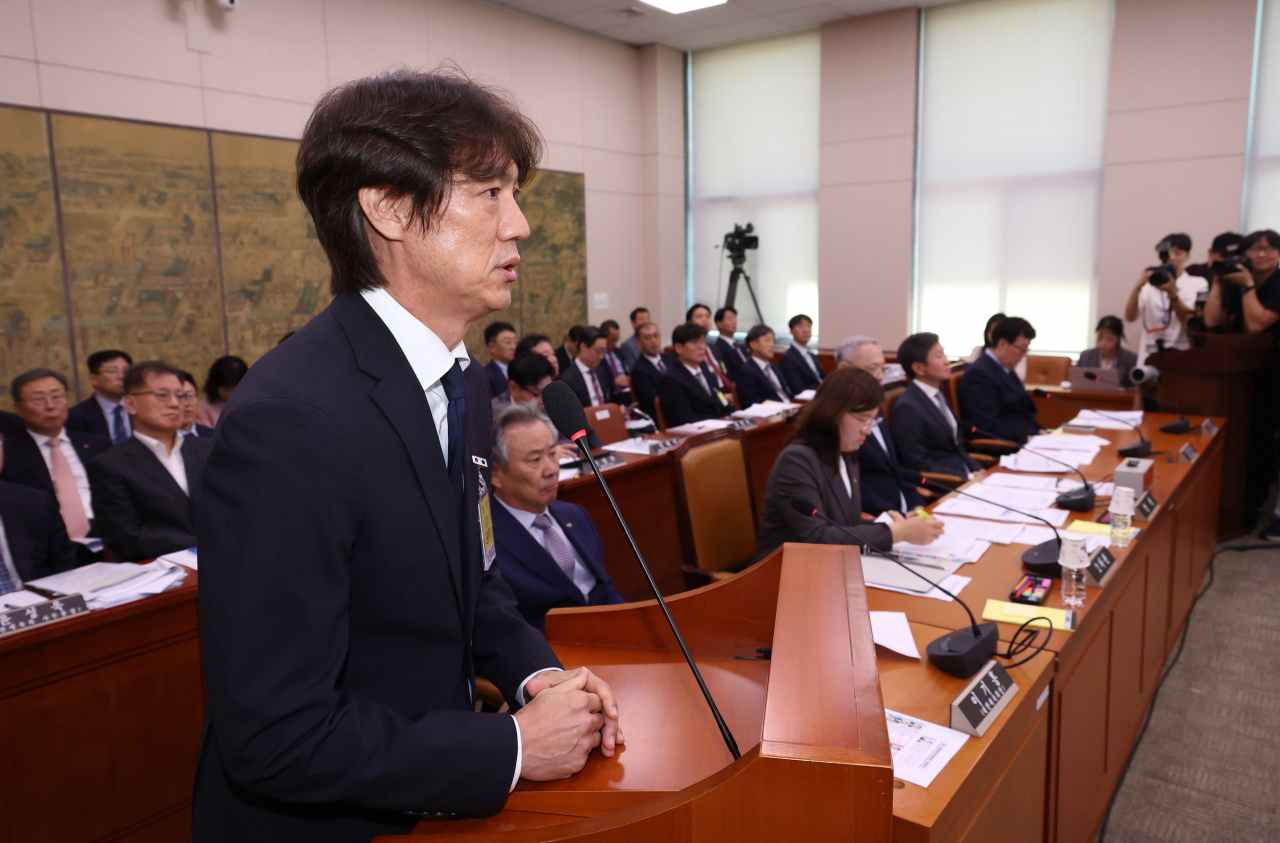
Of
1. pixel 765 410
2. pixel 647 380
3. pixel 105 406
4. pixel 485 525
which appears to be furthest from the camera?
pixel 647 380

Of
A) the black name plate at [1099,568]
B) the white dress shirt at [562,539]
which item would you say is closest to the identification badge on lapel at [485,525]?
the white dress shirt at [562,539]

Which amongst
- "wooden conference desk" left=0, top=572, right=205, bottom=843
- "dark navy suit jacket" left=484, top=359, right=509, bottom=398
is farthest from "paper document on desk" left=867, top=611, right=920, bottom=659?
"dark navy suit jacket" left=484, top=359, right=509, bottom=398

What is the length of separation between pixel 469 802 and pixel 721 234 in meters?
9.78

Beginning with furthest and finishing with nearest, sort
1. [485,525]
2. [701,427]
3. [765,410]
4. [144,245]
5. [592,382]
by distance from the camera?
[592,382]
[765,410]
[144,245]
[701,427]
[485,525]

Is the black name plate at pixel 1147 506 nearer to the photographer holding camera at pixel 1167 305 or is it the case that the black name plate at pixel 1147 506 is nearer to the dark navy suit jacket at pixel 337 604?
the dark navy suit jacket at pixel 337 604

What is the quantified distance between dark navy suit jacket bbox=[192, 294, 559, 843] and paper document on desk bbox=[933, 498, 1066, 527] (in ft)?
7.93

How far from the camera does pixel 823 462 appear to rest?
2.85 meters

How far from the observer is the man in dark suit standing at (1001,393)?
499 centimetres

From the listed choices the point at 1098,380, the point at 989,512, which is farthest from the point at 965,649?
the point at 1098,380

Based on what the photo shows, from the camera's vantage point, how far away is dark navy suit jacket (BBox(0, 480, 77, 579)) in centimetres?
285

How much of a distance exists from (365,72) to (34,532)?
5.14 m

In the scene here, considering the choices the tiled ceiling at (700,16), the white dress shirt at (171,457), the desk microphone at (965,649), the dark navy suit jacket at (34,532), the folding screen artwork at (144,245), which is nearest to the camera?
the desk microphone at (965,649)

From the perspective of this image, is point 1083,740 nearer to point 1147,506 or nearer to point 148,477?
point 1147,506

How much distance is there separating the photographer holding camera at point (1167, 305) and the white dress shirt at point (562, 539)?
529 cm
